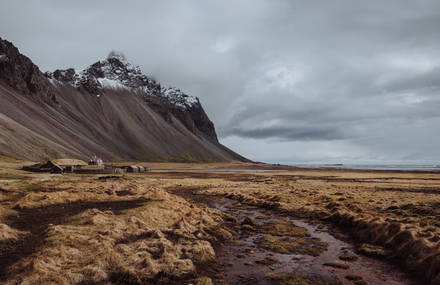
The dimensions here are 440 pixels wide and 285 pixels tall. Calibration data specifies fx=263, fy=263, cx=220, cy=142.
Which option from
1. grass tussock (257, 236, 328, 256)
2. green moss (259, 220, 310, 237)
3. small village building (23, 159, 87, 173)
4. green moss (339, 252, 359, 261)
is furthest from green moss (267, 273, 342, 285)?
small village building (23, 159, 87, 173)

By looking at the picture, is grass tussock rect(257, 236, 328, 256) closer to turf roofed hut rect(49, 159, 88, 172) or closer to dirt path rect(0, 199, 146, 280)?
dirt path rect(0, 199, 146, 280)

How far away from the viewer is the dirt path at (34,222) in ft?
48.6

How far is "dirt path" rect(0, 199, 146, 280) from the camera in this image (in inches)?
583

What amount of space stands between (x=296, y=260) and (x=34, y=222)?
68.0ft

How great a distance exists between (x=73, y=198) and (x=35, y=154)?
362ft

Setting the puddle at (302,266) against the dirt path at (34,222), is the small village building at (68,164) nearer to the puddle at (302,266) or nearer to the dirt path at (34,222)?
the dirt path at (34,222)

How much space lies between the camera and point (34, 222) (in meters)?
21.4

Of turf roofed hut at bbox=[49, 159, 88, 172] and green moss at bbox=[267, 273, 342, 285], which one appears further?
turf roofed hut at bbox=[49, 159, 88, 172]

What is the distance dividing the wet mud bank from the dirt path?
11.3 meters

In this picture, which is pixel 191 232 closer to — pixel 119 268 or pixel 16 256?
pixel 119 268

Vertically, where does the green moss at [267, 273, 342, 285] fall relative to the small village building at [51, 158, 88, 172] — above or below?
below

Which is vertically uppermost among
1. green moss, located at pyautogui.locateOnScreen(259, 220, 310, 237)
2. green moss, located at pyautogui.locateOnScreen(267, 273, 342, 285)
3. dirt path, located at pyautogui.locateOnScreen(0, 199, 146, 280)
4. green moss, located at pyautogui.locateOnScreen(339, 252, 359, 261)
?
dirt path, located at pyautogui.locateOnScreen(0, 199, 146, 280)

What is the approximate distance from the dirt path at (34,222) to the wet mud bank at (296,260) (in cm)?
1127

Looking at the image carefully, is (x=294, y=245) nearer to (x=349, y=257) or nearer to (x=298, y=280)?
(x=349, y=257)
